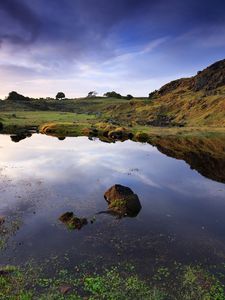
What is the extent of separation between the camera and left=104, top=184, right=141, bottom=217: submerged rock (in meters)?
29.9

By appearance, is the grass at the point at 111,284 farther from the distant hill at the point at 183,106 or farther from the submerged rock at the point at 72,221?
the distant hill at the point at 183,106

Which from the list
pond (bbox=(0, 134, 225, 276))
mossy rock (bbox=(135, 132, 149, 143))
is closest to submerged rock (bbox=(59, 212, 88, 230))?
pond (bbox=(0, 134, 225, 276))

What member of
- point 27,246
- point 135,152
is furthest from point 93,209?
point 135,152

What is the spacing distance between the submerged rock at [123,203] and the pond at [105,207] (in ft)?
2.34

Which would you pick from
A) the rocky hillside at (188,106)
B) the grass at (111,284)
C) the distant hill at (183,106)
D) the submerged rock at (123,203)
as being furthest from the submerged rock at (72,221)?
the distant hill at (183,106)

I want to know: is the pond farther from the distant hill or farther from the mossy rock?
the distant hill

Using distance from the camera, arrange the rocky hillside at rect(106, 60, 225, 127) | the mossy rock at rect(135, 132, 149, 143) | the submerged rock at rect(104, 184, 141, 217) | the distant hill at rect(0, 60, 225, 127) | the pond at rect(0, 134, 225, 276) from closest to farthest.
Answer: the pond at rect(0, 134, 225, 276), the submerged rock at rect(104, 184, 141, 217), the mossy rock at rect(135, 132, 149, 143), the rocky hillside at rect(106, 60, 225, 127), the distant hill at rect(0, 60, 225, 127)

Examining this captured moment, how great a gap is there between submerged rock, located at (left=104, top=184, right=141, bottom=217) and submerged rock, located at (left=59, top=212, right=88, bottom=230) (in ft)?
11.3

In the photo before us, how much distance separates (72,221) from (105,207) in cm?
499

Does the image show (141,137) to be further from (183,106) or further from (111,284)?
(111,284)

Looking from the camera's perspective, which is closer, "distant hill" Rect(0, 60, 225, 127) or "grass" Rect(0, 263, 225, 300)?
"grass" Rect(0, 263, 225, 300)

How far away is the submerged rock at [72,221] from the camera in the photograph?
2684cm

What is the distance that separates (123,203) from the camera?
3056 centimetres

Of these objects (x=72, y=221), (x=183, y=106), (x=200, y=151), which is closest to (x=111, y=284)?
(x=72, y=221)
